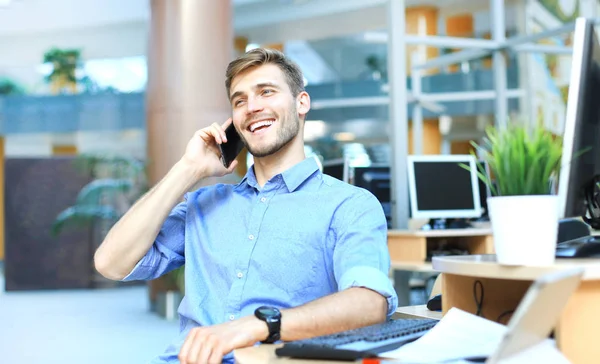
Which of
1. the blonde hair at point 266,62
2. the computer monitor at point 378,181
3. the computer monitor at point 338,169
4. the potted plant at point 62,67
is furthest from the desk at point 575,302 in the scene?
the potted plant at point 62,67

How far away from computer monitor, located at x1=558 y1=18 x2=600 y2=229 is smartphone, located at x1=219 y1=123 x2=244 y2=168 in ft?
3.14

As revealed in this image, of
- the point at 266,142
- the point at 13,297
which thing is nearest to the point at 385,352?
the point at 266,142

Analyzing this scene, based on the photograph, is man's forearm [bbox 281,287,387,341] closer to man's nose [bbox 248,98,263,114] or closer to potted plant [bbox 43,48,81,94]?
man's nose [bbox 248,98,263,114]

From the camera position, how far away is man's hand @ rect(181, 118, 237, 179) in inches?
75.7

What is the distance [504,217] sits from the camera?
3.95ft

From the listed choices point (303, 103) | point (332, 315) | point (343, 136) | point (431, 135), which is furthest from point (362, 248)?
point (431, 135)

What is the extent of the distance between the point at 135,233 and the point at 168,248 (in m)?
0.15

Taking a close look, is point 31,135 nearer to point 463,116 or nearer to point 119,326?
point 463,116

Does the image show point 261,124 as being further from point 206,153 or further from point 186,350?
point 186,350

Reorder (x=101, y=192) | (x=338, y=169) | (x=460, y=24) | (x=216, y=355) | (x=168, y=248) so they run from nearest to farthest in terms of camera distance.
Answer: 1. (x=216, y=355)
2. (x=168, y=248)
3. (x=338, y=169)
4. (x=101, y=192)
5. (x=460, y=24)

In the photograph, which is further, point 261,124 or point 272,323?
point 261,124

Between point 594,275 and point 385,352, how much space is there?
0.39 meters

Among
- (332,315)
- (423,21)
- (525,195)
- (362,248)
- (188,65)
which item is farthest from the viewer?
(423,21)

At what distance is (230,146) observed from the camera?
2.03 meters
